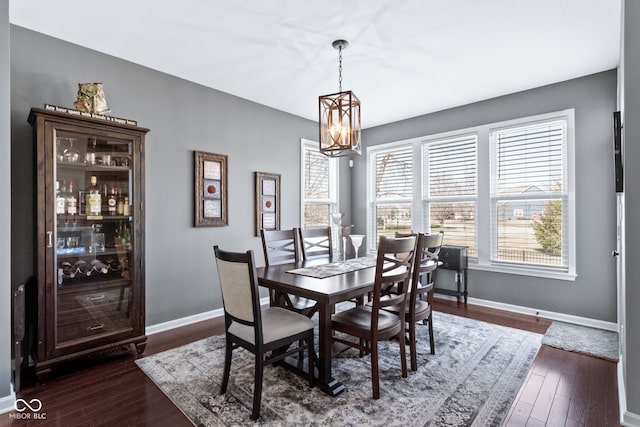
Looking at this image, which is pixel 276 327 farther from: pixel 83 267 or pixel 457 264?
pixel 457 264

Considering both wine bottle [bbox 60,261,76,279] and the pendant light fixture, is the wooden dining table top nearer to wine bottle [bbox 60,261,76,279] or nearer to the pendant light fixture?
the pendant light fixture

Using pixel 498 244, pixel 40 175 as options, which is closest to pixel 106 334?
pixel 40 175

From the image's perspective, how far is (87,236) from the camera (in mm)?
2639

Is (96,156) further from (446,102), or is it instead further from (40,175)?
(446,102)

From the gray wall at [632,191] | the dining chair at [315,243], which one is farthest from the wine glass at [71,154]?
the gray wall at [632,191]

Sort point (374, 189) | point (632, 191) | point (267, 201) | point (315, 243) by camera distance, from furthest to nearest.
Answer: point (374, 189) < point (267, 201) < point (315, 243) < point (632, 191)

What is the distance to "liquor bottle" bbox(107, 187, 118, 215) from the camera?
2.73 metres

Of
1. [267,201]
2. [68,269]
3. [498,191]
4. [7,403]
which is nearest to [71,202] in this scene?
[68,269]

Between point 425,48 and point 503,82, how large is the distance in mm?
1381

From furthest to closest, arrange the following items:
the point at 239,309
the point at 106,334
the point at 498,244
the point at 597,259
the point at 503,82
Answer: the point at 498,244
the point at 503,82
the point at 597,259
the point at 106,334
the point at 239,309

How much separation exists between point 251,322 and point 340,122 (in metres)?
1.65

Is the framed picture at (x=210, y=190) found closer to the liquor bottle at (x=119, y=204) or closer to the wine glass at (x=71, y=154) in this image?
the liquor bottle at (x=119, y=204)

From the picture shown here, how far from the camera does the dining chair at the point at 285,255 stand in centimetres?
272

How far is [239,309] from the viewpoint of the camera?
2018mm
